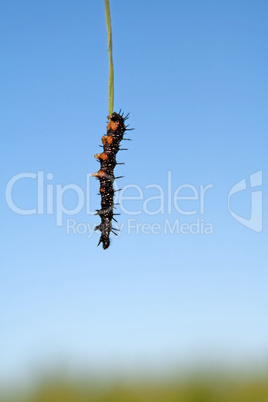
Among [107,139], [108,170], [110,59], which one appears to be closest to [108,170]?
[108,170]

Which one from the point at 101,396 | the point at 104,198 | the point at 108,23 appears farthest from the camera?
the point at 101,396

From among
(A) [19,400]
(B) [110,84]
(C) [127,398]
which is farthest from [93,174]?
(A) [19,400]

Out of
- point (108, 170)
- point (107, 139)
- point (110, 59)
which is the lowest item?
point (108, 170)

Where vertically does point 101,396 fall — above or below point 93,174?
below

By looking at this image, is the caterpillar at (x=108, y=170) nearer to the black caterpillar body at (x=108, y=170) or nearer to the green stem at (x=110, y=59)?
the black caterpillar body at (x=108, y=170)

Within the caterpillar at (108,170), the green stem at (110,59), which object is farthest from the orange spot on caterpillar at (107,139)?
the green stem at (110,59)

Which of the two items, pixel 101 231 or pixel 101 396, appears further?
pixel 101 396

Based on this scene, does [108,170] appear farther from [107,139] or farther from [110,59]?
[110,59]

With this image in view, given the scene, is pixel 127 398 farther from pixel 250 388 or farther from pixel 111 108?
pixel 111 108
